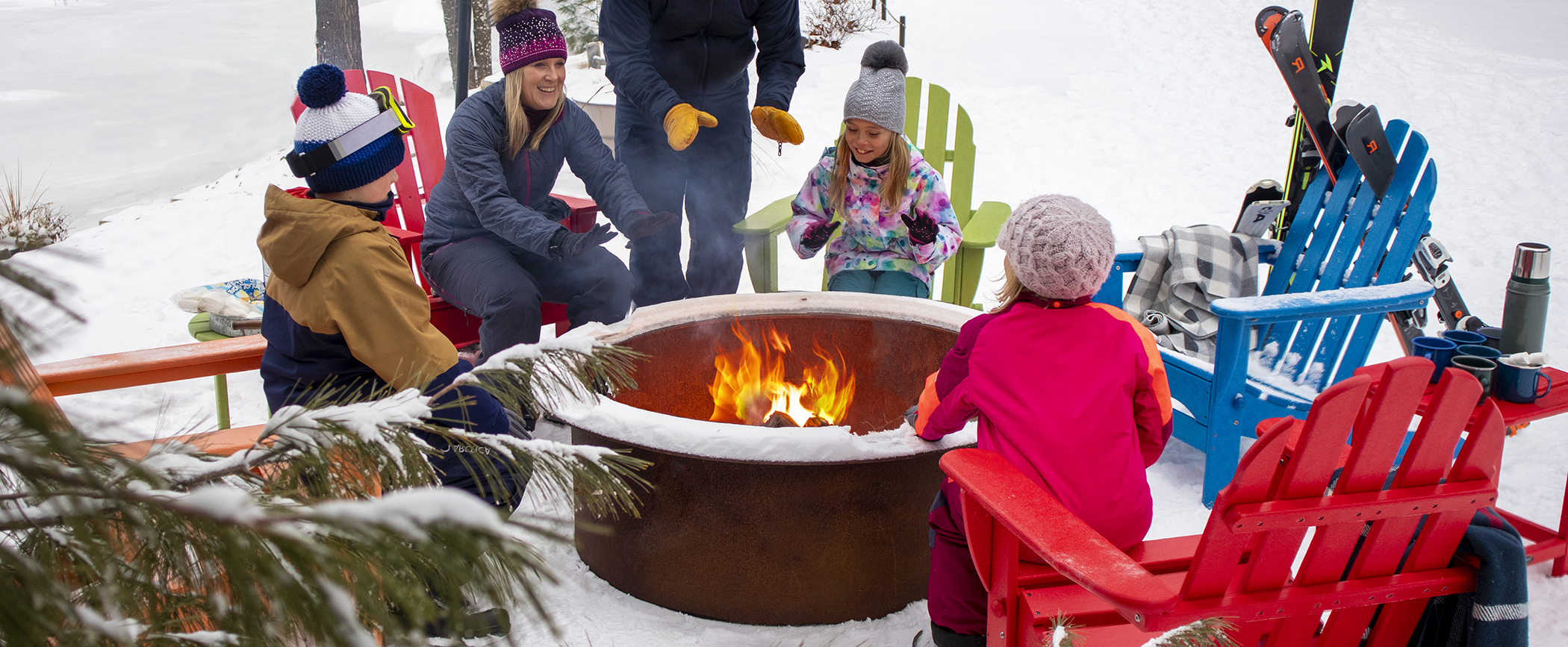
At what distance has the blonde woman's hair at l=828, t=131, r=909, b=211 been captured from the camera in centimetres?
321

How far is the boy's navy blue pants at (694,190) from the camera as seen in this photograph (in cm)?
374

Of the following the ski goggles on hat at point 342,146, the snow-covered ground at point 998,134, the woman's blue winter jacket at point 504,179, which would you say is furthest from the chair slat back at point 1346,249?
the ski goggles on hat at point 342,146

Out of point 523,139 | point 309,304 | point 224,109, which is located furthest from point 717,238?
point 224,109

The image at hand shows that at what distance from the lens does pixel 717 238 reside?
12.8 feet

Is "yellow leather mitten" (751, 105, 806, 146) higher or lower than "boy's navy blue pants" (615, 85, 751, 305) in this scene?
higher

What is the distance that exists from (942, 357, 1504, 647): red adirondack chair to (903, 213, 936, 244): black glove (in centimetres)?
146

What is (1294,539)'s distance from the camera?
5.16 ft

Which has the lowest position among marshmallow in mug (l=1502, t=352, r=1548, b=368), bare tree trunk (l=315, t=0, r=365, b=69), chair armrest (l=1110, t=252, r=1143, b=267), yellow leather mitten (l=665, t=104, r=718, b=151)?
marshmallow in mug (l=1502, t=352, r=1548, b=368)

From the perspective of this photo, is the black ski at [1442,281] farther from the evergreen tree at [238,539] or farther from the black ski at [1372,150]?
the evergreen tree at [238,539]

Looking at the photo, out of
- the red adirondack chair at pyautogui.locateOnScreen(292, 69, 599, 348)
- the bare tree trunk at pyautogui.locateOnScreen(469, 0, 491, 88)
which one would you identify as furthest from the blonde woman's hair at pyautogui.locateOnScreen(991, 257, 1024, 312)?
the bare tree trunk at pyautogui.locateOnScreen(469, 0, 491, 88)

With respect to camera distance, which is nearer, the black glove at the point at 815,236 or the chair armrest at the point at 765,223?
the black glove at the point at 815,236

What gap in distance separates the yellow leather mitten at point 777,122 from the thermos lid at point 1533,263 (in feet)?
8.13

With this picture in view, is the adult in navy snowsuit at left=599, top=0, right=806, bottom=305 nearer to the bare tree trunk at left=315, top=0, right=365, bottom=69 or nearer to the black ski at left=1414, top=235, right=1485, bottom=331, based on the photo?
the black ski at left=1414, top=235, right=1485, bottom=331

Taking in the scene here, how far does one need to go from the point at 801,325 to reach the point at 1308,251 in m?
1.94
